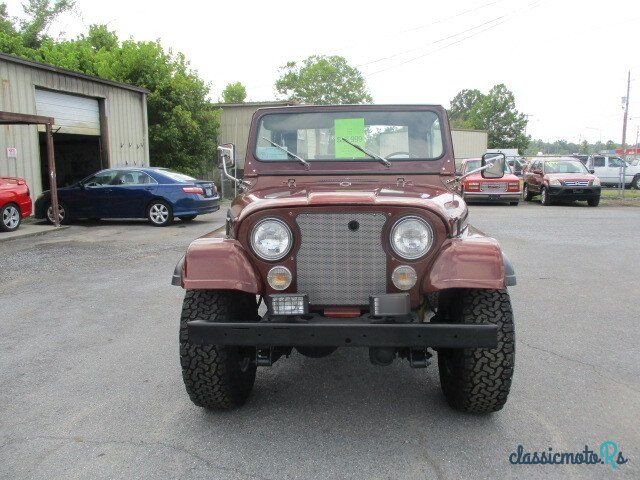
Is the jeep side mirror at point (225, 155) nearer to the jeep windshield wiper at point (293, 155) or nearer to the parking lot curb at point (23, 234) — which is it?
the jeep windshield wiper at point (293, 155)

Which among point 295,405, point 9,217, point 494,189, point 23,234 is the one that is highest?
point 494,189

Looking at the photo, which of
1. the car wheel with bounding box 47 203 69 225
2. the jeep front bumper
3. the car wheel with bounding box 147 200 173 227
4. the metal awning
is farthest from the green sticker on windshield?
the car wheel with bounding box 47 203 69 225

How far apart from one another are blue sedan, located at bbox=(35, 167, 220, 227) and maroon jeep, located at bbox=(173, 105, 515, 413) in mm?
9568

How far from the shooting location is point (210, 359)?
10.3 ft

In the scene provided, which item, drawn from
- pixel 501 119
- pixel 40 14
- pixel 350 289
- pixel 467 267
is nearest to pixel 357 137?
pixel 350 289

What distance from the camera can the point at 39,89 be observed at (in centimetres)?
1402

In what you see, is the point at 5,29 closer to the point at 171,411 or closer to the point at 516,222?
the point at 516,222

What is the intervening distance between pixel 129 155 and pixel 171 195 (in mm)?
5744

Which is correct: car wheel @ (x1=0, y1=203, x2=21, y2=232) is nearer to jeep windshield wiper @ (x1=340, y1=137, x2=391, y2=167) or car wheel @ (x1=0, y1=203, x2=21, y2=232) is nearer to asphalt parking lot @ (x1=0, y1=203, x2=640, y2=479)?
asphalt parking lot @ (x1=0, y1=203, x2=640, y2=479)

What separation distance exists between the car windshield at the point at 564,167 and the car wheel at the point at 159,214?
41.5ft

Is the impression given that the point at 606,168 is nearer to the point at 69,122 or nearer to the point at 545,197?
the point at 545,197

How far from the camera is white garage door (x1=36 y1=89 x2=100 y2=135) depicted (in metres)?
14.3

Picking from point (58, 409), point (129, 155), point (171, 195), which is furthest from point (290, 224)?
point (129, 155)

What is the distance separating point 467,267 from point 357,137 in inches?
71.0
